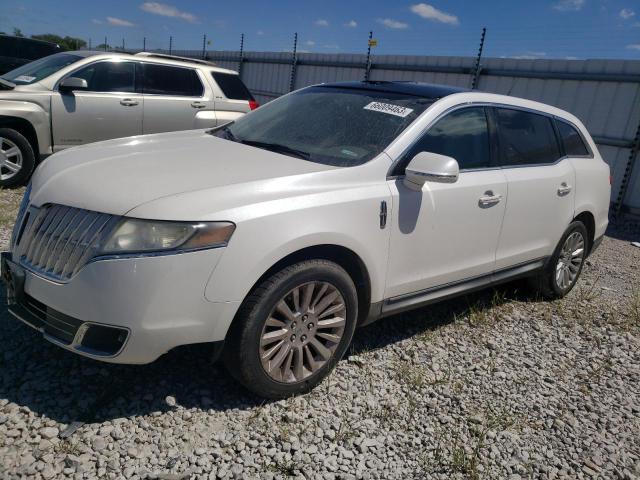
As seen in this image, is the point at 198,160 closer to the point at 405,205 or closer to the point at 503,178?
the point at 405,205

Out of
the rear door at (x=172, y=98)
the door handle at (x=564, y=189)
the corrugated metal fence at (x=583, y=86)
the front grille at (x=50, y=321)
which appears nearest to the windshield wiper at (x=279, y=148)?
the front grille at (x=50, y=321)

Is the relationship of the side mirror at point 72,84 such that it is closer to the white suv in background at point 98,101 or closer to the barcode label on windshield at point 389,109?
the white suv in background at point 98,101

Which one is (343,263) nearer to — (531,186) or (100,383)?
A: (100,383)

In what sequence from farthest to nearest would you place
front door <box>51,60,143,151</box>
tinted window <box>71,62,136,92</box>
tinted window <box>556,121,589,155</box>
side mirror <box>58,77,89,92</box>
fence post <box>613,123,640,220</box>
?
1. fence post <box>613,123,640,220</box>
2. tinted window <box>71,62,136,92</box>
3. front door <box>51,60,143,151</box>
4. side mirror <box>58,77,89,92</box>
5. tinted window <box>556,121,589,155</box>

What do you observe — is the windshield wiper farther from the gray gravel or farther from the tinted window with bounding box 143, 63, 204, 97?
the tinted window with bounding box 143, 63, 204, 97

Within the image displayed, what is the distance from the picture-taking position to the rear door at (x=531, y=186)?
150 inches

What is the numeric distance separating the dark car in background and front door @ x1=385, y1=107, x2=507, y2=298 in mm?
13820

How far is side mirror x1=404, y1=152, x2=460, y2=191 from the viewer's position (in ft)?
9.51

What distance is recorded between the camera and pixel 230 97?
303 inches

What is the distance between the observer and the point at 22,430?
2.36 metres

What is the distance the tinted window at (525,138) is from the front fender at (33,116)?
5128mm

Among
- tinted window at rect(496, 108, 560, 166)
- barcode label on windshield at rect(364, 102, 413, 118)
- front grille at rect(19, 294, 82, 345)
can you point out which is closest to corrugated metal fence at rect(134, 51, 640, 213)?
tinted window at rect(496, 108, 560, 166)

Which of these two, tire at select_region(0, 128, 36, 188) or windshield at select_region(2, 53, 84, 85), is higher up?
windshield at select_region(2, 53, 84, 85)

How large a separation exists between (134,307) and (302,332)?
35.1 inches
